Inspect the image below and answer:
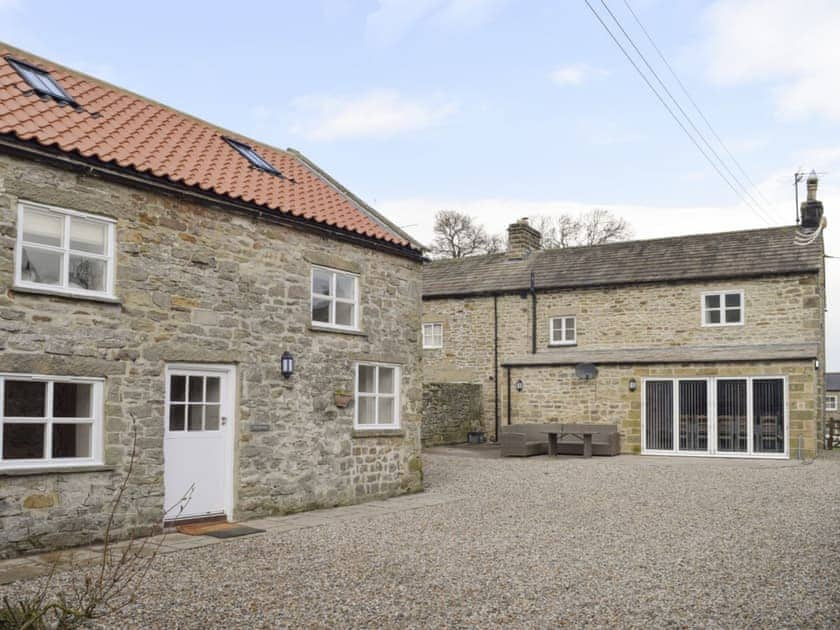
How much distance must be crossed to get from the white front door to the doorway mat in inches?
6.4

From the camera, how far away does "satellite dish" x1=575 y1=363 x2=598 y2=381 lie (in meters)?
22.4

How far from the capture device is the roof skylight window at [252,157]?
13.4 metres

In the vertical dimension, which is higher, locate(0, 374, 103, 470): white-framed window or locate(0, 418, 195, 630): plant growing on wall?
locate(0, 374, 103, 470): white-framed window

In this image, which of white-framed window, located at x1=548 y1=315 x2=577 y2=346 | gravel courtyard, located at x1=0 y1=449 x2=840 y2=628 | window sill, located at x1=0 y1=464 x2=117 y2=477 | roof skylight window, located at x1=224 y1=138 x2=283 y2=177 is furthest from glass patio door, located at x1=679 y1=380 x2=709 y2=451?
window sill, located at x1=0 y1=464 x2=117 y2=477

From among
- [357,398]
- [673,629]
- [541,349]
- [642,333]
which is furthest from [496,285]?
[673,629]

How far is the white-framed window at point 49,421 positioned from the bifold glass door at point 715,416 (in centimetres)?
1563

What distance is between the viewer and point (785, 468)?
17.6 m

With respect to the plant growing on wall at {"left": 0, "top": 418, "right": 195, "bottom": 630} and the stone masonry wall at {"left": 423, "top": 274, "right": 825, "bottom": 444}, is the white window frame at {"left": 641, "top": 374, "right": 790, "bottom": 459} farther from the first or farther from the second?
the plant growing on wall at {"left": 0, "top": 418, "right": 195, "bottom": 630}

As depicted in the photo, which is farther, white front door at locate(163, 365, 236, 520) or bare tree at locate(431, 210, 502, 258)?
bare tree at locate(431, 210, 502, 258)

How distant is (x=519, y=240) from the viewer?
91.7ft

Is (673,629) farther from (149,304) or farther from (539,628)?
(149,304)

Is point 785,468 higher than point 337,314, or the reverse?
point 337,314

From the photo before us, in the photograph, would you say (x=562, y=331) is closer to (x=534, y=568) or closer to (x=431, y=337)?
(x=431, y=337)

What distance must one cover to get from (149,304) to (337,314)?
343 centimetres
